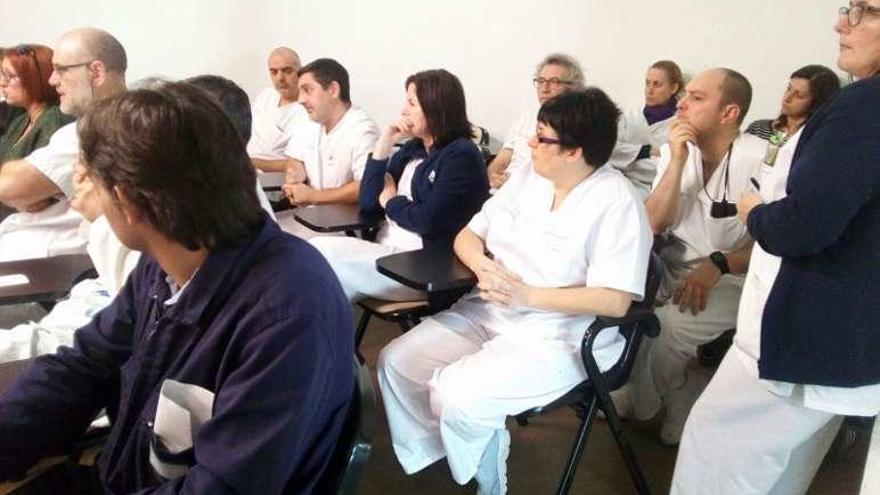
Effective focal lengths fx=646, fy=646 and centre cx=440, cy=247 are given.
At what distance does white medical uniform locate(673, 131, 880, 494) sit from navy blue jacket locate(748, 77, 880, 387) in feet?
0.24

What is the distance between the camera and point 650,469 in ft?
7.14

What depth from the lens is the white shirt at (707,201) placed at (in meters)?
2.21

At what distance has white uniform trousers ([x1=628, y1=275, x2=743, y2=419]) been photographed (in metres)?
2.21

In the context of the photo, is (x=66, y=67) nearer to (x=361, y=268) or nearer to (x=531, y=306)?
(x=361, y=268)

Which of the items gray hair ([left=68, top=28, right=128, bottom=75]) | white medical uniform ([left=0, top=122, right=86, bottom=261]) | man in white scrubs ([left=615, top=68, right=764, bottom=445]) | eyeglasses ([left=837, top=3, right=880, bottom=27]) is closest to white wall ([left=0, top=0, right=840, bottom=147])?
man in white scrubs ([left=615, top=68, right=764, bottom=445])

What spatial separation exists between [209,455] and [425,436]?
1.08 metres

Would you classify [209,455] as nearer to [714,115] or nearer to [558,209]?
[558,209]

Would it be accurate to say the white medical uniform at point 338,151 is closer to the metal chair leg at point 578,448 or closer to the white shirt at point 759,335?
the metal chair leg at point 578,448

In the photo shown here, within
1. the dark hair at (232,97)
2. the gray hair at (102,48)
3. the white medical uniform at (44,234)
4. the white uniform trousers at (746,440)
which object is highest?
the gray hair at (102,48)

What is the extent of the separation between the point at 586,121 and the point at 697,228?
784 mm

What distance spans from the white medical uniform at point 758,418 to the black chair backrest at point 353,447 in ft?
3.09

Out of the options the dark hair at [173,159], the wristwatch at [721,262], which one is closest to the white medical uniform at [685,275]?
the wristwatch at [721,262]

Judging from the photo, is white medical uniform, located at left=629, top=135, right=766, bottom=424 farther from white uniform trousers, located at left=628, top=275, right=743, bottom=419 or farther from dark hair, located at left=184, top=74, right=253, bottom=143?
dark hair, located at left=184, top=74, right=253, bottom=143

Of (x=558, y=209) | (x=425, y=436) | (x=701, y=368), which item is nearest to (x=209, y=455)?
(x=425, y=436)
